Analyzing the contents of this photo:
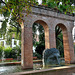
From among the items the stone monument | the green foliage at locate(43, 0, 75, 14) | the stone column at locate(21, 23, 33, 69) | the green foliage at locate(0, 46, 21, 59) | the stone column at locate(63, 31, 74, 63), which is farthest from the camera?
→ the green foliage at locate(0, 46, 21, 59)

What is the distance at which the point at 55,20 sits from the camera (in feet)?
33.9

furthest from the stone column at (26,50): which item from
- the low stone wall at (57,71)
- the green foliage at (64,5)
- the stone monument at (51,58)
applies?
the low stone wall at (57,71)

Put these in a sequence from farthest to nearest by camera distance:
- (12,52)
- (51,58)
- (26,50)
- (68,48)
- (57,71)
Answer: (12,52)
(68,48)
(26,50)
(51,58)
(57,71)

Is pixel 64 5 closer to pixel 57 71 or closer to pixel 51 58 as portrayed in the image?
pixel 51 58

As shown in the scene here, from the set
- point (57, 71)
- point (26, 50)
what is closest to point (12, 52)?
point (26, 50)

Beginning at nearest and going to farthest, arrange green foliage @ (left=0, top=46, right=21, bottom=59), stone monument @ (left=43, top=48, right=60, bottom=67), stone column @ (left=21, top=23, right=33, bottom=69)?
stone monument @ (left=43, top=48, right=60, bottom=67) < stone column @ (left=21, top=23, right=33, bottom=69) < green foliage @ (left=0, top=46, right=21, bottom=59)

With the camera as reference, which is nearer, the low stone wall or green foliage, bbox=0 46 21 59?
the low stone wall

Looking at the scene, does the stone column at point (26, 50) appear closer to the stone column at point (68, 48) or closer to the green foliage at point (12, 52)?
the stone column at point (68, 48)

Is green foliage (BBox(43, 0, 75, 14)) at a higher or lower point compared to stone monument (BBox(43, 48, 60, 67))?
higher

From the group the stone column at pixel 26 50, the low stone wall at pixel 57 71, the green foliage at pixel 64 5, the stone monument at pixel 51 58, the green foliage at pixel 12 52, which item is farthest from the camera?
the green foliage at pixel 12 52

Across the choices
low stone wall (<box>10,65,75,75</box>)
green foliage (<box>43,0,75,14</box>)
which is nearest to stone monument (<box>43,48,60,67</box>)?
low stone wall (<box>10,65,75,75</box>)

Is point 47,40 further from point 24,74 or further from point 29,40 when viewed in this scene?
point 24,74

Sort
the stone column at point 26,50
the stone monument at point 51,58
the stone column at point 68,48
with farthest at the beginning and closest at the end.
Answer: the stone column at point 68,48
the stone column at point 26,50
the stone monument at point 51,58

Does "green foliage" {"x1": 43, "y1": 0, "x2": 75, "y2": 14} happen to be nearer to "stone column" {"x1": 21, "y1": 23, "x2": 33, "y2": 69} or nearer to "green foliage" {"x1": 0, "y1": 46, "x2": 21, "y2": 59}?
"stone column" {"x1": 21, "y1": 23, "x2": 33, "y2": 69}
